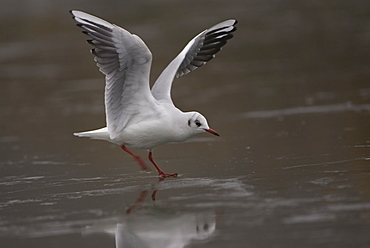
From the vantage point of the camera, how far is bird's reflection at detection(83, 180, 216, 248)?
546 centimetres

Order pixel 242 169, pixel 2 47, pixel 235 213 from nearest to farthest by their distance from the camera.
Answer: pixel 235 213, pixel 242 169, pixel 2 47

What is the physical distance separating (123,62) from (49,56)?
429 inches

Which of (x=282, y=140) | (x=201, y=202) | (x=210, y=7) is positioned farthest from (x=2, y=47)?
(x=201, y=202)

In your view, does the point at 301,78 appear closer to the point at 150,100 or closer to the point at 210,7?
the point at 150,100

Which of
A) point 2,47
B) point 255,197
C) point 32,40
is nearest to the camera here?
point 255,197

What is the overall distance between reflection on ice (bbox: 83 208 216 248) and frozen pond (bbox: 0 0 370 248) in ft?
0.05

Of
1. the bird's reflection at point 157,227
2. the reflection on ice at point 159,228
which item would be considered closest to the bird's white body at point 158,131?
the bird's reflection at point 157,227

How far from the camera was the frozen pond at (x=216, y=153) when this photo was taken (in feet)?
18.6

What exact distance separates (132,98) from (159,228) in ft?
8.17

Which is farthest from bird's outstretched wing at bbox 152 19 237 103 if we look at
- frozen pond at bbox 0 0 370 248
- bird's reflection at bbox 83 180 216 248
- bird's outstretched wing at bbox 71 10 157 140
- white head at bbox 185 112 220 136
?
bird's reflection at bbox 83 180 216 248

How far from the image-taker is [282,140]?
9016 mm

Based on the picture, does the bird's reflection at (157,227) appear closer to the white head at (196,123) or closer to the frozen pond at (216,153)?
the frozen pond at (216,153)

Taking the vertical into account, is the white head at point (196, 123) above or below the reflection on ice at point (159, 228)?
above

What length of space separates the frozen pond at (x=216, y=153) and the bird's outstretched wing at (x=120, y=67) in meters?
0.66
